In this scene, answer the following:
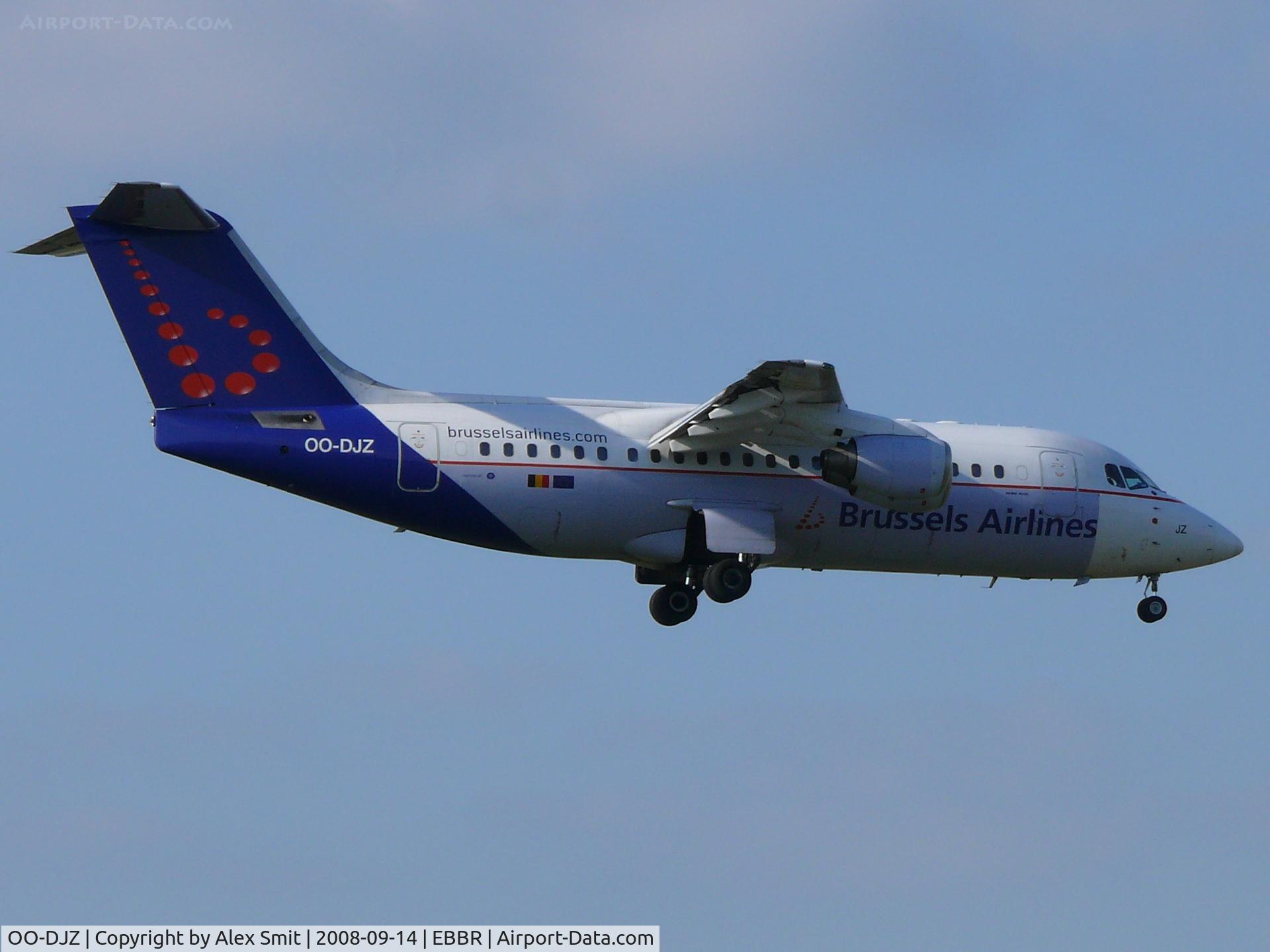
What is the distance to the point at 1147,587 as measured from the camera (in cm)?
3238

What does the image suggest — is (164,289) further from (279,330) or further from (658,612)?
(658,612)

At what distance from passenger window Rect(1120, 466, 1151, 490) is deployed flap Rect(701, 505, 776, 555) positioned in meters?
6.05

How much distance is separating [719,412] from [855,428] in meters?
2.03

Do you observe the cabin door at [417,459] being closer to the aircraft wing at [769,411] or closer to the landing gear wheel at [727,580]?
the aircraft wing at [769,411]

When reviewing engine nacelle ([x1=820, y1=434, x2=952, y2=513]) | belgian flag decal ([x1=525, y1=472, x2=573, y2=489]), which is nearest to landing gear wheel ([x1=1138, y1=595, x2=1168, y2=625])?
engine nacelle ([x1=820, y1=434, x2=952, y2=513])

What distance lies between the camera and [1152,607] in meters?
32.4

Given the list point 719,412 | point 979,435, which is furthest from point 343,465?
point 979,435

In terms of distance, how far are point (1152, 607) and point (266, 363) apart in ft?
45.4

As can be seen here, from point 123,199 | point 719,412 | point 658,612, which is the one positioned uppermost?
point 123,199

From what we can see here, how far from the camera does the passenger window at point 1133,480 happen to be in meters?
31.8

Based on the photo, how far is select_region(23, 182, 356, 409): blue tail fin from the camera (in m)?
27.2

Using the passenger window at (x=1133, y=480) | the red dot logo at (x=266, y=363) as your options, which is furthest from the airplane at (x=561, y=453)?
the passenger window at (x=1133, y=480)

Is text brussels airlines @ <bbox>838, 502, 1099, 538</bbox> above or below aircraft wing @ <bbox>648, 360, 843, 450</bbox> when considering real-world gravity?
below

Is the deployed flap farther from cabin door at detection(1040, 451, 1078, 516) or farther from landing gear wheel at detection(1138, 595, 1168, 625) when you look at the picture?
landing gear wheel at detection(1138, 595, 1168, 625)
